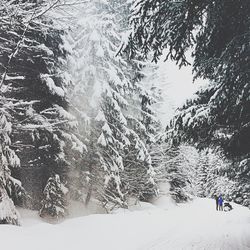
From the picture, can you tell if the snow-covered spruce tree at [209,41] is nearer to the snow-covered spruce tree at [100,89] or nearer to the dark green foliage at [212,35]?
the dark green foliage at [212,35]

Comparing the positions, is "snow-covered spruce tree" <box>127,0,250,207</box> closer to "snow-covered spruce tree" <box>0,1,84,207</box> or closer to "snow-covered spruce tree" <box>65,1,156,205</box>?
"snow-covered spruce tree" <box>0,1,84,207</box>

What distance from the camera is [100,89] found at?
57.6 ft

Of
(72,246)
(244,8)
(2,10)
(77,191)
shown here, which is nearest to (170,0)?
(244,8)

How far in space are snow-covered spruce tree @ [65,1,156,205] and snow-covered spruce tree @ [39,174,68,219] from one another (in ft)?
10.7

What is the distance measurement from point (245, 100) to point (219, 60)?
0.97 metres

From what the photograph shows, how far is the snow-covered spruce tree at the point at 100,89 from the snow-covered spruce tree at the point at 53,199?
3252 millimetres

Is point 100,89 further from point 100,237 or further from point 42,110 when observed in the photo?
point 100,237

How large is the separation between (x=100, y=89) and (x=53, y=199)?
607 centimetres

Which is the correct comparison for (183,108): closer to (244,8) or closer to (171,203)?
(244,8)

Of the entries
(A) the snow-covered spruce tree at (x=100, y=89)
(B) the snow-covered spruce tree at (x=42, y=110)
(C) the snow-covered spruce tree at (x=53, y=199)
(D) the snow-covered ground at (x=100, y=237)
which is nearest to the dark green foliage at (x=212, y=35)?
(D) the snow-covered ground at (x=100, y=237)

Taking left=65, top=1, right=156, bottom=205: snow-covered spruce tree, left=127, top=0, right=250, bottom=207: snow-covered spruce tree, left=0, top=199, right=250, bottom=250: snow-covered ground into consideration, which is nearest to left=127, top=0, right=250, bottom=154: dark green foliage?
left=127, top=0, right=250, bottom=207: snow-covered spruce tree

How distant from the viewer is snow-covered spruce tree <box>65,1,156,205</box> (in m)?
17.7

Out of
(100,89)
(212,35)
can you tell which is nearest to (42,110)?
(100,89)

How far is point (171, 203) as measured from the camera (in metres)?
34.1
